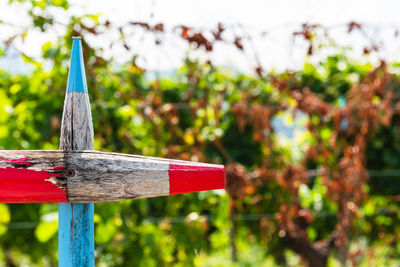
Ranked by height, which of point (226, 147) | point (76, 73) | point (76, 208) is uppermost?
point (76, 73)

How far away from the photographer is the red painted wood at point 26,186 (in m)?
0.96

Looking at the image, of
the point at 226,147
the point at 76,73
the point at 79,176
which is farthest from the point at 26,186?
the point at 226,147

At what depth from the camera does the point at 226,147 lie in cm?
398

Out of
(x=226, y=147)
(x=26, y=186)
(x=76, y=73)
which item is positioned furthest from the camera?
(x=226, y=147)

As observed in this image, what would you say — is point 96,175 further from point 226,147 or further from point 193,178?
point 226,147

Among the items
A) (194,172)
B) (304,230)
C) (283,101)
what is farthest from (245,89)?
(194,172)

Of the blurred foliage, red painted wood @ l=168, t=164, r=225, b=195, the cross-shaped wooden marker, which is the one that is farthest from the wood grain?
the blurred foliage

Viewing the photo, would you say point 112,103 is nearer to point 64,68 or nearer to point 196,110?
point 64,68

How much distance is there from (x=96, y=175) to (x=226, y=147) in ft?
9.87

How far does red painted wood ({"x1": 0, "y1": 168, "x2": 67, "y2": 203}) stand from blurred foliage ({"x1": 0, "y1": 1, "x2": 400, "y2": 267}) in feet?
4.50

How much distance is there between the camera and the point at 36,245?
3.54 m

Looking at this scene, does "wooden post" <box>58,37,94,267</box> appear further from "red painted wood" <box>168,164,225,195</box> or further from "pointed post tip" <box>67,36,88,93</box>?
"red painted wood" <box>168,164,225,195</box>

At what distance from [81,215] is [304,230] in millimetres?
2581

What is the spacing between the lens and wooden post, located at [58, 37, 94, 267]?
1.04 m
